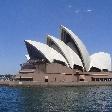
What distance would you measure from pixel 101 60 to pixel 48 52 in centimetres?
1615

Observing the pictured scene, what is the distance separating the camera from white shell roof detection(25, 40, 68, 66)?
94562 millimetres

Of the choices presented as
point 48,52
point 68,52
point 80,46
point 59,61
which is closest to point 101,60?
point 80,46

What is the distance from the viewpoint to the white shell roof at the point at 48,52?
94.6 metres

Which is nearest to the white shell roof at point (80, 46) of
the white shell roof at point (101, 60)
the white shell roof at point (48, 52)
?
the white shell roof at point (101, 60)

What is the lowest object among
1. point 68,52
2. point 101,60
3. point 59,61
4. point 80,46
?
point 59,61

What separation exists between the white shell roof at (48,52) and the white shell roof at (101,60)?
1013cm

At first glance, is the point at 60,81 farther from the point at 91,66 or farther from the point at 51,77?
the point at 91,66

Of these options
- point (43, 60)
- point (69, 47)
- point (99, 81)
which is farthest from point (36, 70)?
point (99, 81)

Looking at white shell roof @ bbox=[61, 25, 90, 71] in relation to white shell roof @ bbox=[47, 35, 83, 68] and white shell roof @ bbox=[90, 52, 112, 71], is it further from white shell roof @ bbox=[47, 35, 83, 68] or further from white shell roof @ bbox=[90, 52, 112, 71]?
white shell roof @ bbox=[90, 52, 112, 71]

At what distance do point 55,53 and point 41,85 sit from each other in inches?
336

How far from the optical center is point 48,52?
3767 inches

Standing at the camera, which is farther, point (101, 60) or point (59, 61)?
point (101, 60)

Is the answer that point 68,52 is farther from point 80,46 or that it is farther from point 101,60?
point 101,60

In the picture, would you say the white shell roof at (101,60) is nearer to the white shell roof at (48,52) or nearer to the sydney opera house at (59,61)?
the sydney opera house at (59,61)
